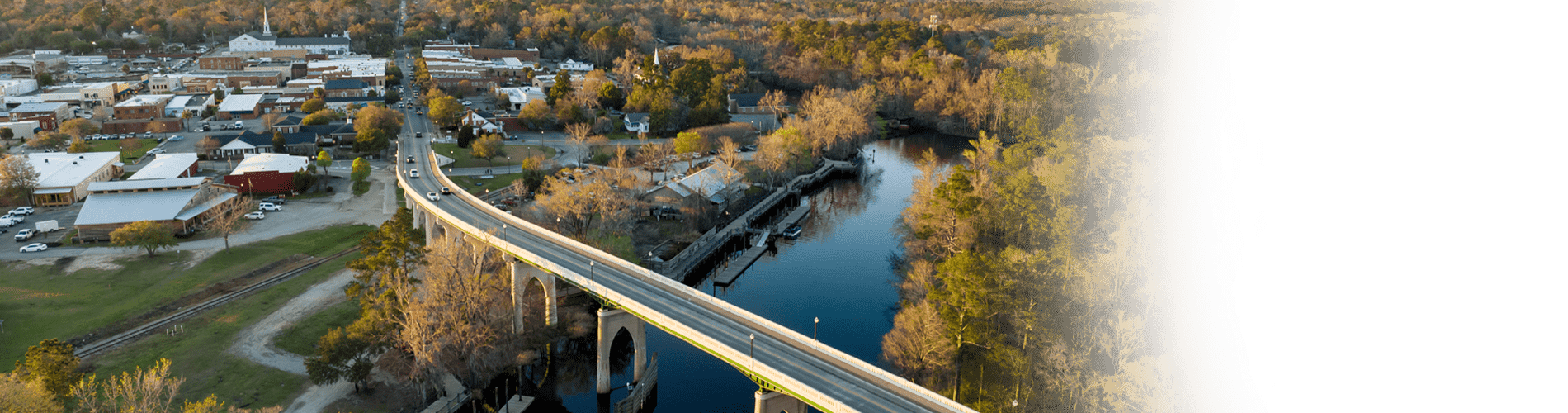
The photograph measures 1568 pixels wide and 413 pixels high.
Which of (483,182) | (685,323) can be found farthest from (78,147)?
(685,323)

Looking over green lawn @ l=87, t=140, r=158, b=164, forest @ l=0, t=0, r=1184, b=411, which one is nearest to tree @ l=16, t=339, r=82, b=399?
forest @ l=0, t=0, r=1184, b=411

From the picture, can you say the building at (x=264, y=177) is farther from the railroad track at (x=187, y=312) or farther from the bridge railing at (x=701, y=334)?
the bridge railing at (x=701, y=334)

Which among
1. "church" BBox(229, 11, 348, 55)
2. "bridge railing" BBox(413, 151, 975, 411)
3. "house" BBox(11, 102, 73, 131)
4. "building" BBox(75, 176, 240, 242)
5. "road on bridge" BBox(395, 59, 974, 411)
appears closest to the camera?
"road on bridge" BBox(395, 59, 974, 411)

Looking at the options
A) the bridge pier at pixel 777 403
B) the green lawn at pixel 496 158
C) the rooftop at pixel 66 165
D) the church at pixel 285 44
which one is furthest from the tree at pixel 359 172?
the church at pixel 285 44

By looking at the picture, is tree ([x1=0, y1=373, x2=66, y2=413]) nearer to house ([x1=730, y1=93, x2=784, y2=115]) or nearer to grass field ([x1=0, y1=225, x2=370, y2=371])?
grass field ([x1=0, y1=225, x2=370, y2=371])

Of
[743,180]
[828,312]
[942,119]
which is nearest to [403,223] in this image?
[828,312]

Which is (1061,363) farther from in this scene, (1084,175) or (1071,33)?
(1071,33)

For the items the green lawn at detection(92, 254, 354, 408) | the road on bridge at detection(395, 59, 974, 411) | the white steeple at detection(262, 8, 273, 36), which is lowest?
the green lawn at detection(92, 254, 354, 408)
